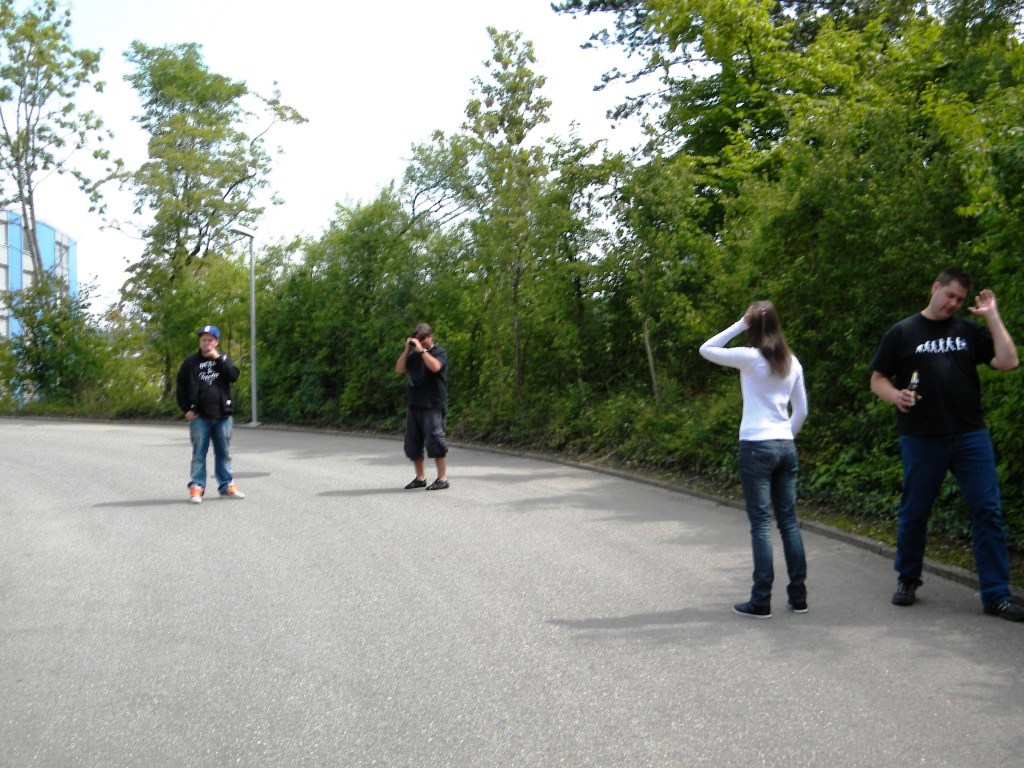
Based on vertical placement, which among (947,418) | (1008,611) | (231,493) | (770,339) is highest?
(770,339)

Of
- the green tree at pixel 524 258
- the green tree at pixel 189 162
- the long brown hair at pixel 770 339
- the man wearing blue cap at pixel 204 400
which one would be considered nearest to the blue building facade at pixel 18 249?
the green tree at pixel 189 162

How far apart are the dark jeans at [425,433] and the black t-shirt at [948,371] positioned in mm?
6500

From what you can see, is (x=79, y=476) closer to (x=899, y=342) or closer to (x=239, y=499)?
(x=239, y=499)

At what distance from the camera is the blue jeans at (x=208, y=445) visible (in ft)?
38.2

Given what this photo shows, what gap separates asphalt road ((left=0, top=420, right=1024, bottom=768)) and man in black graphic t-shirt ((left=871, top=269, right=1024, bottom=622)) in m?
0.33

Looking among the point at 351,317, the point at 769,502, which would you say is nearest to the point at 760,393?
the point at 769,502

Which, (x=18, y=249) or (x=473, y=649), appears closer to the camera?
(x=473, y=649)

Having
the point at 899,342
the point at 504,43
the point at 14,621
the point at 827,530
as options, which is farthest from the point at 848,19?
the point at 14,621

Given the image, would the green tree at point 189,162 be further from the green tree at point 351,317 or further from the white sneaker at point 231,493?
the white sneaker at point 231,493

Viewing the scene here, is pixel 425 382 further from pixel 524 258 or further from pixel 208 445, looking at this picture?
pixel 524 258

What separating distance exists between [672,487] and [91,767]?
28.9 feet

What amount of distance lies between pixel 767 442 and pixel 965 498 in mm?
1198

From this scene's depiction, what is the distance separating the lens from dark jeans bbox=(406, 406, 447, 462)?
39.8 ft

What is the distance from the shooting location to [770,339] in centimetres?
651
